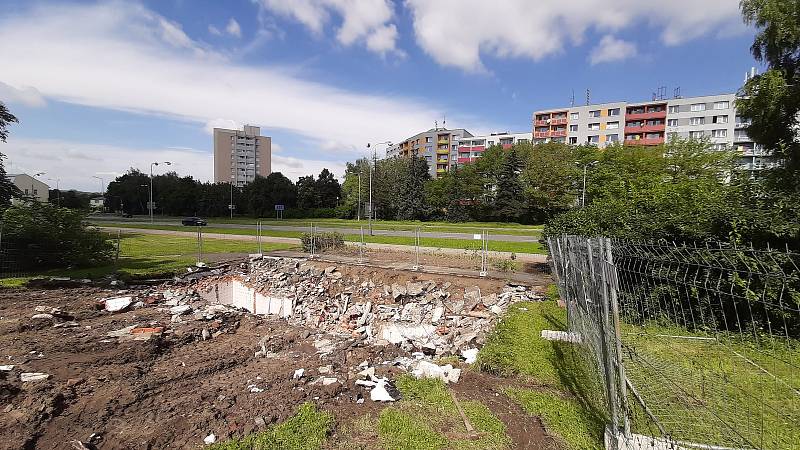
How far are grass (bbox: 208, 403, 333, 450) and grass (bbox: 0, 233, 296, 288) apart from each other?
47.6 ft

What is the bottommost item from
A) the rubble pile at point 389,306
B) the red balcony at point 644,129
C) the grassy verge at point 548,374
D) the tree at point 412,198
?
the rubble pile at point 389,306

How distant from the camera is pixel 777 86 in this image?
9.81 meters

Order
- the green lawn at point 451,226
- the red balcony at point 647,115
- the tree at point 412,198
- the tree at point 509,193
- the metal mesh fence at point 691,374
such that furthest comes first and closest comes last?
the red balcony at point 647,115 → the tree at point 412,198 → the tree at point 509,193 → the green lawn at point 451,226 → the metal mesh fence at point 691,374

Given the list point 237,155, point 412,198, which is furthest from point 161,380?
point 237,155

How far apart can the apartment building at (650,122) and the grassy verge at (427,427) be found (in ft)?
199

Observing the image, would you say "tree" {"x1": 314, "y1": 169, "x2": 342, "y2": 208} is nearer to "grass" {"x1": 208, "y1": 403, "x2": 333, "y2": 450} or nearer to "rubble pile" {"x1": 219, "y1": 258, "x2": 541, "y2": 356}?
"rubble pile" {"x1": 219, "y1": 258, "x2": 541, "y2": 356}

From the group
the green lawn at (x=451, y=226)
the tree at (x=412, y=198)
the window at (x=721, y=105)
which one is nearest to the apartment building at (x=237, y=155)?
the tree at (x=412, y=198)

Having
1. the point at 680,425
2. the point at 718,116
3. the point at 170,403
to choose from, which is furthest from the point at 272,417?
the point at 718,116

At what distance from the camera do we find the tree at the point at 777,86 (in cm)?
988

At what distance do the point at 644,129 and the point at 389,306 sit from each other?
6885 centimetres

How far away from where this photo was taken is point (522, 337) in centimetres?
803

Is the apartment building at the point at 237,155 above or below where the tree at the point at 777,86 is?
above

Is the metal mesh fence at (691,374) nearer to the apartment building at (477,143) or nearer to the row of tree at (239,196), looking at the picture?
the row of tree at (239,196)

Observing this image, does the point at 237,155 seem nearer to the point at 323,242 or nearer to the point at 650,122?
the point at 650,122
